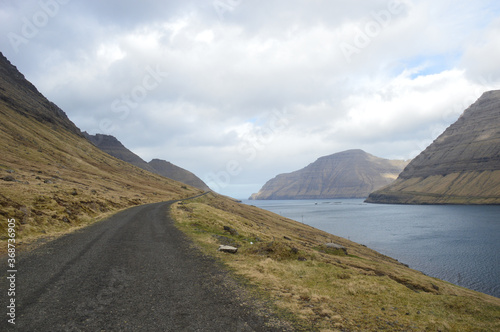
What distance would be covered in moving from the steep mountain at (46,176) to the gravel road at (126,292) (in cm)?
908

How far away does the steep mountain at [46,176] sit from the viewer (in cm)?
2530

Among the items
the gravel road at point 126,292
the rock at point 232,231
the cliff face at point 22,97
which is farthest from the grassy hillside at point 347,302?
the cliff face at point 22,97

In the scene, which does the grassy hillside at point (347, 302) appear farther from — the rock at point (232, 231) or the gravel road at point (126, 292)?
the rock at point (232, 231)

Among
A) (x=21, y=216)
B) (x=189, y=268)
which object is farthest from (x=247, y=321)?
(x=21, y=216)

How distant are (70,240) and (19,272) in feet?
27.0

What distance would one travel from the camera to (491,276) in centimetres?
4300

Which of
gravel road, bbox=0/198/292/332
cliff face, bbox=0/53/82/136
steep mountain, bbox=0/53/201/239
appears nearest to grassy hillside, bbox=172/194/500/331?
gravel road, bbox=0/198/292/332

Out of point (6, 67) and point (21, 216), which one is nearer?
point (21, 216)

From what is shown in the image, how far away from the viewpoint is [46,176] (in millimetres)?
58781

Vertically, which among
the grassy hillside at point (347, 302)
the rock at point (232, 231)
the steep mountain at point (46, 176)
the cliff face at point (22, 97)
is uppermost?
the cliff face at point (22, 97)

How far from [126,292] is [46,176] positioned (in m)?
64.3

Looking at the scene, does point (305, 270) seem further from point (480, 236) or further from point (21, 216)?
point (480, 236)

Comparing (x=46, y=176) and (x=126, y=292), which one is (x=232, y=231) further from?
(x=46, y=176)

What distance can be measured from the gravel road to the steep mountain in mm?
9080
